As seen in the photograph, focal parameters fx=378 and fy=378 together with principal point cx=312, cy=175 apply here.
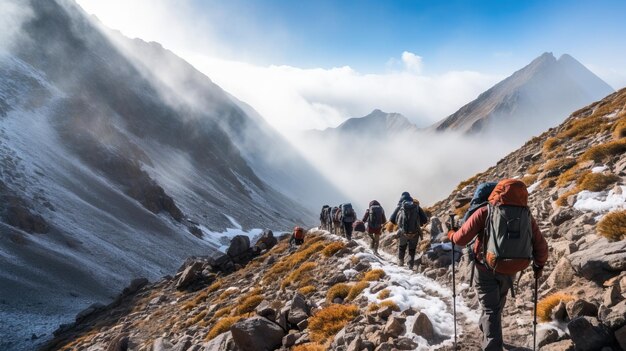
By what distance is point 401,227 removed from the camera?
13.8m

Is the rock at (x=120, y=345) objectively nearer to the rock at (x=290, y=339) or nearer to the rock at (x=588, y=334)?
the rock at (x=290, y=339)

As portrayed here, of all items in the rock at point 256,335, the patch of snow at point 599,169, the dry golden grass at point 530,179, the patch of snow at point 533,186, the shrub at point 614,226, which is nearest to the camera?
the shrub at point 614,226

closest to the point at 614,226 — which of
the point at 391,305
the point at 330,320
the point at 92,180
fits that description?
the point at 391,305

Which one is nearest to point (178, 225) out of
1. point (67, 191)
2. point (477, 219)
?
point (67, 191)

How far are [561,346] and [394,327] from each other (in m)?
2.98

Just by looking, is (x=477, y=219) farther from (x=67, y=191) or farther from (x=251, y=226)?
(x=251, y=226)

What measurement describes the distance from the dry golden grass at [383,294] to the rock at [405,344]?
2543 millimetres

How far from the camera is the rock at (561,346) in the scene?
5.73 meters

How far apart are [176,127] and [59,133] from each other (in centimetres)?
6895

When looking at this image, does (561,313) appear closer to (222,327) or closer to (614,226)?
(614,226)

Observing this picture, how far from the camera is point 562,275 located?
796cm

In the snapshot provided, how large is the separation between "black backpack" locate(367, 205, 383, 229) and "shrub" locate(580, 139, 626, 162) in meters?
8.03

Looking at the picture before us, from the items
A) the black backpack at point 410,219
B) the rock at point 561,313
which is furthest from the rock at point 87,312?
the rock at point 561,313

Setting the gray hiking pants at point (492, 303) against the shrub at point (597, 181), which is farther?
the shrub at point (597, 181)
